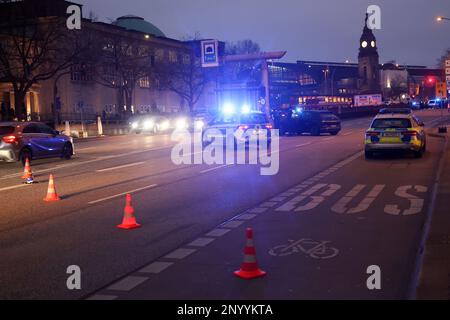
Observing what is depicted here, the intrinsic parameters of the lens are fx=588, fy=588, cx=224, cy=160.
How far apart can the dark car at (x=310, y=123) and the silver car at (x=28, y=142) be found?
1869 cm

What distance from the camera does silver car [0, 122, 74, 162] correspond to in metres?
21.5

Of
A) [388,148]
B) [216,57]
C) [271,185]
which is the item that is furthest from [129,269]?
[216,57]

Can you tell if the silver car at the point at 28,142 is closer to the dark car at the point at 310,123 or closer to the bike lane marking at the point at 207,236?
the bike lane marking at the point at 207,236

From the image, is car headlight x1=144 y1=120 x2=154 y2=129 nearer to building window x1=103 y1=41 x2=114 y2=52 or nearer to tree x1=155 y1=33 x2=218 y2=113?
building window x1=103 y1=41 x2=114 y2=52

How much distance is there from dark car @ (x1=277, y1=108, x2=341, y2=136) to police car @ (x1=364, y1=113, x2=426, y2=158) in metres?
17.3

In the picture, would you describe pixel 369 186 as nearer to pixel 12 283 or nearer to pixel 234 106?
pixel 12 283

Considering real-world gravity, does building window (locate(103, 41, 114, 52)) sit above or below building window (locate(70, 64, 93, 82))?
above

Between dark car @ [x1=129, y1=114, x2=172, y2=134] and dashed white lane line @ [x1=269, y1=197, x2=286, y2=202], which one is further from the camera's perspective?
dark car @ [x1=129, y1=114, x2=172, y2=134]

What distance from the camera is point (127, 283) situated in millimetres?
6613

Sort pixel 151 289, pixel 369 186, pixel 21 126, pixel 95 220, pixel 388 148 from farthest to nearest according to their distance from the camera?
pixel 21 126
pixel 388 148
pixel 369 186
pixel 95 220
pixel 151 289

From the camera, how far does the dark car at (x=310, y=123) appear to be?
3847 cm

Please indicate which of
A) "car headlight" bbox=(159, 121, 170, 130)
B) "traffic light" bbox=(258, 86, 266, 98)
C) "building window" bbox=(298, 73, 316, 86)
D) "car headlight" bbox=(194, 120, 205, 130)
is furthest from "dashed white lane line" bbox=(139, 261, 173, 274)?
"building window" bbox=(298, 73, 316, 86)

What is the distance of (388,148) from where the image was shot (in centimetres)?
2052

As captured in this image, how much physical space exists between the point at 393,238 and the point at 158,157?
51.6 feet
